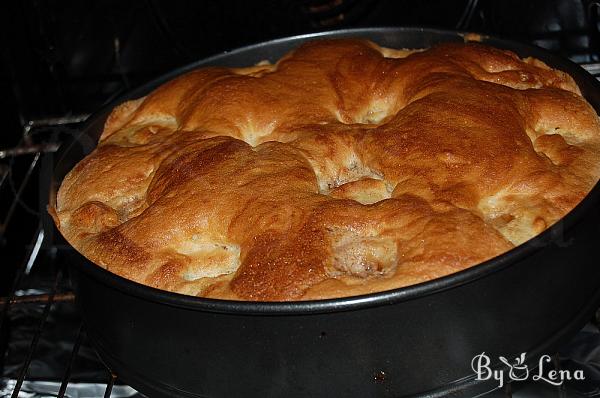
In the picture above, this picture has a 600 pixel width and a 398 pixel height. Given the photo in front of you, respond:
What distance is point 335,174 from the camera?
1618mm

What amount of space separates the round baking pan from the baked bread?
0.07 m

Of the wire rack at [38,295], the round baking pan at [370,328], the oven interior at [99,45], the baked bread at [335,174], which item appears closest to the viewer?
the round baking pan at [370,328]

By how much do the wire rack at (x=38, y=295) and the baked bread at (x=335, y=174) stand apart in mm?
202

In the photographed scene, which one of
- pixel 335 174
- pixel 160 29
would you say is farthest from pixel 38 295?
pixel 160 29

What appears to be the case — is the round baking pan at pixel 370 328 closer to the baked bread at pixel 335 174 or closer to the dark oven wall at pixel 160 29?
the baked bread at pixel 335 174

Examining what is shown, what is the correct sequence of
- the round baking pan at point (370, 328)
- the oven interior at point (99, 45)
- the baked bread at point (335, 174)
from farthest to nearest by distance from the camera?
the oven interior at point (99, 45) → the baked bread at point (335, 174) → the round baking pan at point (370, 328)

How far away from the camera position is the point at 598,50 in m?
2.49

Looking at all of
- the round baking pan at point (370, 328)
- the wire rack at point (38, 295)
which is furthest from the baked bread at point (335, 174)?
the wire rack at point (38, 295)

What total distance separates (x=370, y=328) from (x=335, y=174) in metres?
0.46

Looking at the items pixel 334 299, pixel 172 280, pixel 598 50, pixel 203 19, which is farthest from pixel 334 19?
pixel 334 299

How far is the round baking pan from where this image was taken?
4.03 ft

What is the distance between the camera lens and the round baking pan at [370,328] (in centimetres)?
123

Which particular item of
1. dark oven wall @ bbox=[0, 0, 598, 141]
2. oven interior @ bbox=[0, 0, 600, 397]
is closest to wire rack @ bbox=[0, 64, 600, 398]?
oven interior @ bbox=[0, 0, 600, 397]

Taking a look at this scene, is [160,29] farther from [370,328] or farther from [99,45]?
[370,328]
